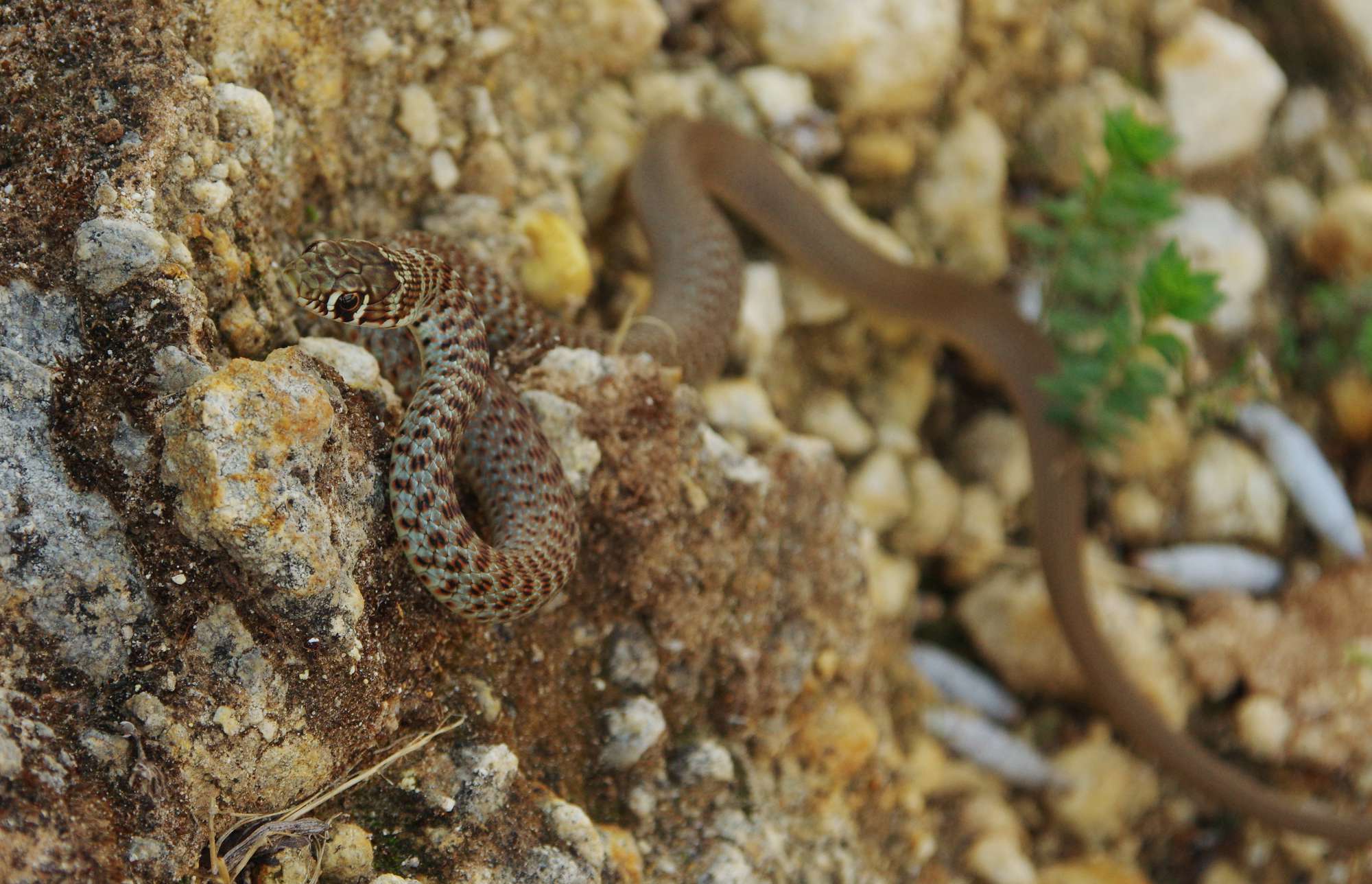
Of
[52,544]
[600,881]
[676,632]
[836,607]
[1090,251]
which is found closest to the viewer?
[52,544]

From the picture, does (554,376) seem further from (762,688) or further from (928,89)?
(928,89)

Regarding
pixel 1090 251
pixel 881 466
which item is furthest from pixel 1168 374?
pixel 881 466

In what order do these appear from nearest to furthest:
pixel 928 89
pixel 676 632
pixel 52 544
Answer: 1. pixel 52 544
2. pixel 676 632
3. pixel 928 89

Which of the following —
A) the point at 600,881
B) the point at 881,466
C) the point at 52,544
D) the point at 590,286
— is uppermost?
the point at 52,544

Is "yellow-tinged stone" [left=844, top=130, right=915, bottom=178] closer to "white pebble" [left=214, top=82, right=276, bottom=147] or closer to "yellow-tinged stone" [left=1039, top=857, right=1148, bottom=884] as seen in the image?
"white pebble" [left=214, top=82, right=276, bottom=147]

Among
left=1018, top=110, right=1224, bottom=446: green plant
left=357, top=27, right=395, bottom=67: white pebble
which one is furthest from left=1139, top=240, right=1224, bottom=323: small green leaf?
left=357, top=27, right=395, bottom=67: white pebble
